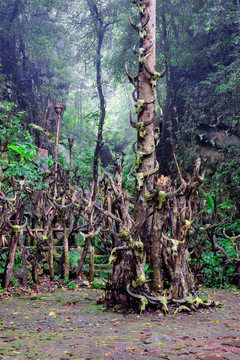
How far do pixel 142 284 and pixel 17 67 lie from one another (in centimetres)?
1730

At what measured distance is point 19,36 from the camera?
17.6 meters

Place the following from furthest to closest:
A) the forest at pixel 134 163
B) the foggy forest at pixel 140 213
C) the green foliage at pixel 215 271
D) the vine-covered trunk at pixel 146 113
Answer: the green foliage at pixel 215 271 < the vine-covered trunk at pixel 146 113 < the forest at pixel 134 163 < the foggy forest at pixel 140 213

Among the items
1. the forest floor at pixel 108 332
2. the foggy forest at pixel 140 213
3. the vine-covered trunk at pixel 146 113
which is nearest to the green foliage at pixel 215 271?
the foggy forest at pixel 140 213

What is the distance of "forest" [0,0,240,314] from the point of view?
14.8 ft

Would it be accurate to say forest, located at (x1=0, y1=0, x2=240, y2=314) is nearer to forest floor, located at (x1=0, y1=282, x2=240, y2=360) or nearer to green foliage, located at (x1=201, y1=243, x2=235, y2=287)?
green foliage, located at (x1=201, y1=243, x2=235, y2=287)

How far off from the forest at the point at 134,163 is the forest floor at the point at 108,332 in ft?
1.22

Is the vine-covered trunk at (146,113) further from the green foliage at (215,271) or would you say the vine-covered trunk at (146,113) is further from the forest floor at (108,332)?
the green foliage at (215,271)

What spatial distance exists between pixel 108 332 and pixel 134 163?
18.1 ft

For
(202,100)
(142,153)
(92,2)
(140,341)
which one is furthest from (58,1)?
(140,341)

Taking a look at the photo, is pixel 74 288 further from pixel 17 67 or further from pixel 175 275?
pixel 17 67

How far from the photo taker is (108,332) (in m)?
3.33

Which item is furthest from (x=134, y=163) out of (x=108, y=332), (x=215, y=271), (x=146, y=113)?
(x=108, y=332)

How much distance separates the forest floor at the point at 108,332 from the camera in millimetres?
2629

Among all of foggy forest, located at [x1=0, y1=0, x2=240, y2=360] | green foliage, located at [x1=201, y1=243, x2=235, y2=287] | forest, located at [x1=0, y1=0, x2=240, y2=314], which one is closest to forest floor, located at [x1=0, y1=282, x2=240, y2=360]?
foggy forest, located at [x1=0, y1=0, x2=240, y2=360]
